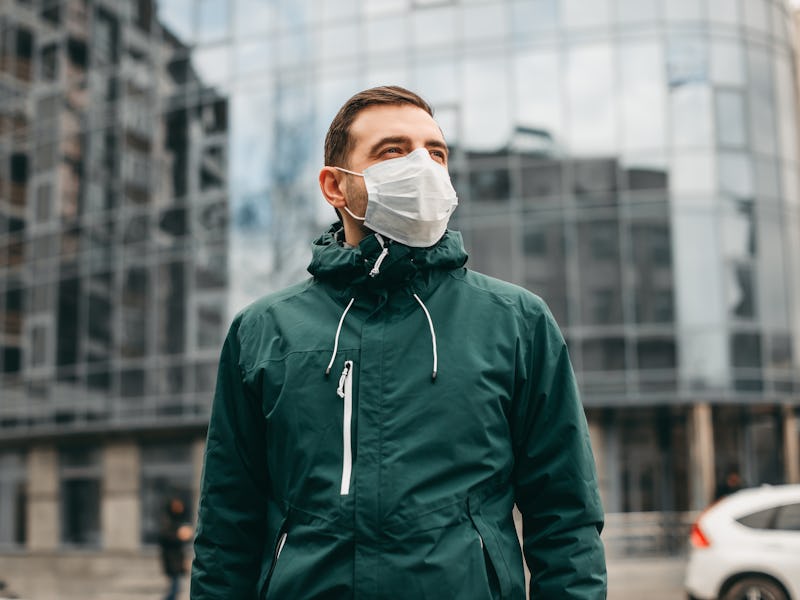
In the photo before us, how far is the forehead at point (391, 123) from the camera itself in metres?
2.53

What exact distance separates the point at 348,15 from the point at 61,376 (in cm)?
1165

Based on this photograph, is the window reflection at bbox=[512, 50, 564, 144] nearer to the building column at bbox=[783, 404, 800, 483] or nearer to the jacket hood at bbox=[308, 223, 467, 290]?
the building column at bbox=[783, 404, 800, 483]

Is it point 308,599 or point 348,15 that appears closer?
point 308,599

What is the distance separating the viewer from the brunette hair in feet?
8.25

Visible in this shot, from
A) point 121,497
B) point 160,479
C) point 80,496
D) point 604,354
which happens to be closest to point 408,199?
point 604,354

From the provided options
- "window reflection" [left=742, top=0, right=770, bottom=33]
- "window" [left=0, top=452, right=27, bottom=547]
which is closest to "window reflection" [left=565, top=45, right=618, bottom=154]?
"window reflection" [left=742, top=0, right=770, bottom=33]

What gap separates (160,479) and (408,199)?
25.4m

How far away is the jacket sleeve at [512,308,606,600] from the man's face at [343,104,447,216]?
50 cm

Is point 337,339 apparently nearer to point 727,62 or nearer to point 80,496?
point 727,62

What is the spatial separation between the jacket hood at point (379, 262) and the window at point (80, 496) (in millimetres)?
26613

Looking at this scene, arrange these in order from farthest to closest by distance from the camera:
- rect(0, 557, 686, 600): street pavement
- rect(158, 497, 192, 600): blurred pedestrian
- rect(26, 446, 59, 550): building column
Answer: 1. rect(26, 446, 59, 550): building column
2. rect(0, 557, 686, 600): street pavement
3. rect(158, 497, 192, 600): blurred pedestrian

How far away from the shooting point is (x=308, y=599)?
2.20 m

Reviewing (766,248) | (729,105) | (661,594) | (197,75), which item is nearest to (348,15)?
(197,75)

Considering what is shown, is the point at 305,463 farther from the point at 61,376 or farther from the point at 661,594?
the point at 61,376
